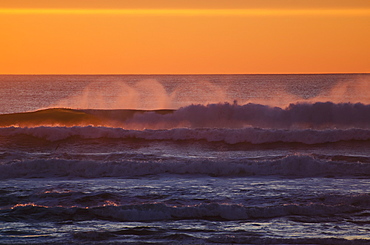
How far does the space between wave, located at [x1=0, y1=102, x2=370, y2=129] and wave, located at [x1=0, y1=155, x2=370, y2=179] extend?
9483mm

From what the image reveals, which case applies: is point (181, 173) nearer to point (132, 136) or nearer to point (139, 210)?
point (139, 210)

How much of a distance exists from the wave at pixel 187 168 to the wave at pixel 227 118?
9483mm

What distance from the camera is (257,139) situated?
19344 millimetres

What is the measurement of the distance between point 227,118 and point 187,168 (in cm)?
1137

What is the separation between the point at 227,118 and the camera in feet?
81.6

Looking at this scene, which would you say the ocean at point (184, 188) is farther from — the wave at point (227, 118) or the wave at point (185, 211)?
the wave at point (227, 118)

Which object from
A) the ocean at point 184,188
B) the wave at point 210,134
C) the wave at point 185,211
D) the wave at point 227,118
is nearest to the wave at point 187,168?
the ocean at point 184,188

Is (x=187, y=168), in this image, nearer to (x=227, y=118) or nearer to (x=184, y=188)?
(x=184, y=188)

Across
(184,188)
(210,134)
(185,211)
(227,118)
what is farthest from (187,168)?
(227,118)

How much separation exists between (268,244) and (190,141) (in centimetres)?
1190

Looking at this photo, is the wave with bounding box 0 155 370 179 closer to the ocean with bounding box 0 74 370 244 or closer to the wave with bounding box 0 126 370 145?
the ocean with bounding box 0 74 370 244

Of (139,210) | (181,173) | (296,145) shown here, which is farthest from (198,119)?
(139,210)

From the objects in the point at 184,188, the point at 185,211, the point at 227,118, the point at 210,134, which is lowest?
the point at 185,211

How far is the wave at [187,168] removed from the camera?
1343 centimetres
